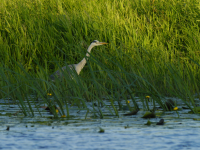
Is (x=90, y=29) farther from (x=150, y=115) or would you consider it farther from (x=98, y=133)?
(x=98, y=133)

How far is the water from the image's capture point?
A: 124 inches

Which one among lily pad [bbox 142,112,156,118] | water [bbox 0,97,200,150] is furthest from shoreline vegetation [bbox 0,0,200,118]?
water [bbox 0,97,200,150]

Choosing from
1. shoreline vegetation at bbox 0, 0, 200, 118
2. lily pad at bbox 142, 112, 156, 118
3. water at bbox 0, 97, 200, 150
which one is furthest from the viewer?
shoreline vegetation at bbox 0, 0, 200, 118

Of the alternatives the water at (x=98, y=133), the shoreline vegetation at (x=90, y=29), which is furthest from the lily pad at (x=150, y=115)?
the shoreline vegetation at (x=90, y=29)

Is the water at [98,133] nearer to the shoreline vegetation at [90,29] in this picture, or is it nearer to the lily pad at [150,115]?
the lily pad at [150,115]

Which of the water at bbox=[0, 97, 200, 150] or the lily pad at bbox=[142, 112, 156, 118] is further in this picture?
the lily pad at bbox=[142, 112, 156, 118]

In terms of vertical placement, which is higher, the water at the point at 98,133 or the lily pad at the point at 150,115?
the water at the point at 98,133

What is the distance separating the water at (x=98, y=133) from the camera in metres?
3.14

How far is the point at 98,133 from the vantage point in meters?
3.60

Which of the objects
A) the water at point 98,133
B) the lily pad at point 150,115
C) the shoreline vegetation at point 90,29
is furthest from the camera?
the shoreline vegetation at point 90,29

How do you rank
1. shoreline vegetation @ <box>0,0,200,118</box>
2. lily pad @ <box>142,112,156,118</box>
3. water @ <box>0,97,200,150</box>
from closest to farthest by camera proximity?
water @ <box>0,97,200,150</box>, lily pad @ <box>142,112,156,118</box>, shoreline vegetation @ <box>0,0,200,118</box>

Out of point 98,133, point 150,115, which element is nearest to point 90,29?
point 150,115

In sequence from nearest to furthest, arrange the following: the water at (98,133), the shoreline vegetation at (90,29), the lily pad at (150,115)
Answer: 1. the water at (98,133)
2. the lily pad at (150,115)
3. the shoreline vegetation at (90,29)

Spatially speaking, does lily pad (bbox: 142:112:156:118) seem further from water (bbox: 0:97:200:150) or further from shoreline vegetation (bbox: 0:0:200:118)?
shoreline vegetation (bbox: 0:0:200:118)
